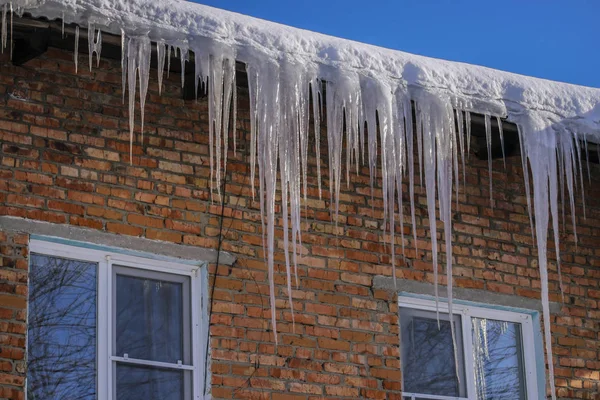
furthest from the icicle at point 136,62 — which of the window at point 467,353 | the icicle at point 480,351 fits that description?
the icicle at point 480,351

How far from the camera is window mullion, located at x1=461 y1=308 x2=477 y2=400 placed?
8870 millimetres

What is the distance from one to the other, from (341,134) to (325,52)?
557 millimetres

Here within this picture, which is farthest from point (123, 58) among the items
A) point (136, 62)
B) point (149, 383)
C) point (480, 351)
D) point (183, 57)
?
point (480, 351)

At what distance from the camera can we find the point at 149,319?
26.4 ft

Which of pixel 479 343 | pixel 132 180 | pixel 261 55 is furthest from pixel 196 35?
pixel 479 343

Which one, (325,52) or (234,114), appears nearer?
(325,52)

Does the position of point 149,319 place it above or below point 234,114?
below

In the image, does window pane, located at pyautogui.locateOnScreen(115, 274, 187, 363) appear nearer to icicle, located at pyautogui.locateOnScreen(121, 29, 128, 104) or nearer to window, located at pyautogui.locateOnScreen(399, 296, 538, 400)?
icicle, located at pyautogui.locateOnScreen(121, 29, 128, 104)

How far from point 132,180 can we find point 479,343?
8.28 feet

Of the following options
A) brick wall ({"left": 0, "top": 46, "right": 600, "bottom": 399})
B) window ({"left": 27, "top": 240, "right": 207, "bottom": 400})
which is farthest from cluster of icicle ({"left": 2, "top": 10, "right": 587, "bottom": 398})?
window ({"left": 27, "top": 240, "right": 207, "bottom": 400})

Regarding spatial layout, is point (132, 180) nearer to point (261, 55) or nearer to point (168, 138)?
point (168, 138)

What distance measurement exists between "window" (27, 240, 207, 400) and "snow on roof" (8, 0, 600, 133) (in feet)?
4.21

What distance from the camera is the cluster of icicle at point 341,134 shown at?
8.12 m

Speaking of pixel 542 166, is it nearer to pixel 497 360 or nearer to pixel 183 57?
pixel 497 360
